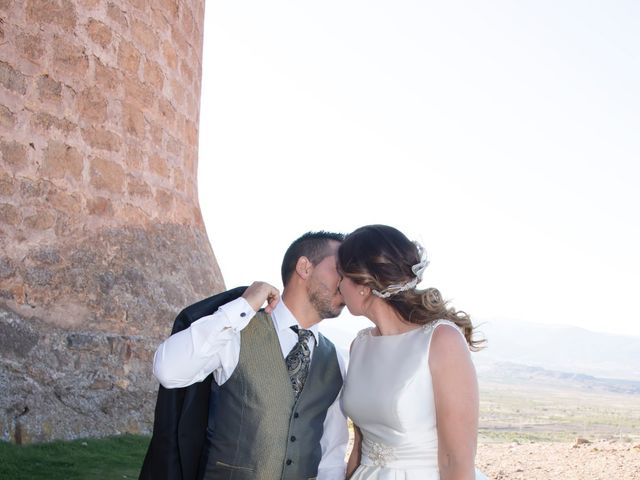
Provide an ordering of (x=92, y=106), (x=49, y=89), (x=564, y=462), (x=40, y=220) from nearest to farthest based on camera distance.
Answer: (x=40, y=220)
(x=49, y=89)
(x=92, y=106)
(x=564, y=462)

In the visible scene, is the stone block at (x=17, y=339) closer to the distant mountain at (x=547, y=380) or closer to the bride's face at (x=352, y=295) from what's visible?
the bride's face at (x=352, y=295)

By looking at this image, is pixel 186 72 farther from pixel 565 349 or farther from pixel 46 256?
pixel 565 349

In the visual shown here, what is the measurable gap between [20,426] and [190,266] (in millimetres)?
2166

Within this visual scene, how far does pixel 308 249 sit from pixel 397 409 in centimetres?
76

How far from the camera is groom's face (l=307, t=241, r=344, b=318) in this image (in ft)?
9.59

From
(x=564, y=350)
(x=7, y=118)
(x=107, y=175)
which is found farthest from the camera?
(x=564, y=350)

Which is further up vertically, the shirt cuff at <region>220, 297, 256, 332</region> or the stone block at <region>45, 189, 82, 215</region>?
the stone block at <region>45, 189, 82, 215</region>

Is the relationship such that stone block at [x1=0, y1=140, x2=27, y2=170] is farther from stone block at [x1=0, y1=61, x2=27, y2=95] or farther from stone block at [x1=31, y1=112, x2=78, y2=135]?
stone block at [x1=0, y1=61, x2=27, y2=95]

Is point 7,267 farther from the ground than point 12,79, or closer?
closer

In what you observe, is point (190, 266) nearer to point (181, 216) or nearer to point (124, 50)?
point (181, 216)

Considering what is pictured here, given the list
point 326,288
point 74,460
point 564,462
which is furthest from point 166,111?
point 564,462

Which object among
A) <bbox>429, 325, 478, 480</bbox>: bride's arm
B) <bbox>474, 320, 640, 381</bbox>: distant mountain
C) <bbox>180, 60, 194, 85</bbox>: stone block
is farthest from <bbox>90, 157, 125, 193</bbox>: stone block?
<bbox>474, 320, 640, 381</bbox>: distant mountain

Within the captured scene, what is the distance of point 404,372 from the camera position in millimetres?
2508

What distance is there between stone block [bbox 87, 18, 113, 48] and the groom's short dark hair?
321cm
